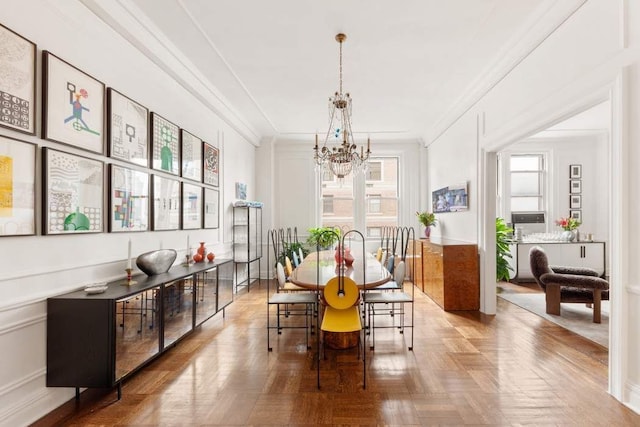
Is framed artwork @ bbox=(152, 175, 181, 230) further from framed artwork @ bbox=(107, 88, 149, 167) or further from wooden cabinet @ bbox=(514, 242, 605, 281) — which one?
wooden cabinet @ bbox=(514, 242, 605, 281)

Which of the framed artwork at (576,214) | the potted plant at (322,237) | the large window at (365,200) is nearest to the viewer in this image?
the potted plant at (322,237)

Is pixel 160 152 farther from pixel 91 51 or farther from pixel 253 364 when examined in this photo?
pixel 253 364

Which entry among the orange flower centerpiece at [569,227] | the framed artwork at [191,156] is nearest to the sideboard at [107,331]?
the framed artwork at [191,156]

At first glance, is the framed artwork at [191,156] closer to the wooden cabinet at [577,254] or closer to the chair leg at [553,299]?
the chair leg at [553,299]

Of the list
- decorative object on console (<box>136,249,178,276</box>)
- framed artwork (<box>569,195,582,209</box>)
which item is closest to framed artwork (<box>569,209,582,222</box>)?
framed artwork (<box>569,195,582,209</box>)

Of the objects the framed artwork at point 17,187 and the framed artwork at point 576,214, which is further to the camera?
the framed artwork at point 576,214

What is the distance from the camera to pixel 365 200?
7828 mm

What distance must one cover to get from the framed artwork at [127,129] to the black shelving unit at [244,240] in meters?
2.85

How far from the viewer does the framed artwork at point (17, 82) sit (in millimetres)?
1984

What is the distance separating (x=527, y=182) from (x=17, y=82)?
831 cm

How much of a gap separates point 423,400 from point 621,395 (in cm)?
135

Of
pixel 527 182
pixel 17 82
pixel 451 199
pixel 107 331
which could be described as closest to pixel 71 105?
pixel 17 82

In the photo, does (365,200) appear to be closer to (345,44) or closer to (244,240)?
(244,240)

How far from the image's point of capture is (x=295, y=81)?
15.1 feet
